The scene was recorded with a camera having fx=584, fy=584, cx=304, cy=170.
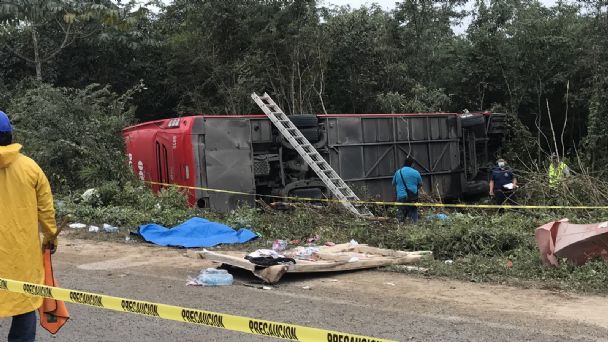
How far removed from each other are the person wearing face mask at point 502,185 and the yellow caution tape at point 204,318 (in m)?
10.6

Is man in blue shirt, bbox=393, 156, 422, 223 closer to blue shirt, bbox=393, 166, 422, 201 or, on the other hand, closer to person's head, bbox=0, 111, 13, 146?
blue shirt, bbox=393, 166, 422, 201

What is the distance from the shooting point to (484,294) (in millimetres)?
6277

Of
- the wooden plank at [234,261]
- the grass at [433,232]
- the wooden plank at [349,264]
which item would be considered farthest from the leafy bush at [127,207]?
the wooden plank at [349,264]

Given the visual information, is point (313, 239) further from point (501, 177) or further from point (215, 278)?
point (501, 177)

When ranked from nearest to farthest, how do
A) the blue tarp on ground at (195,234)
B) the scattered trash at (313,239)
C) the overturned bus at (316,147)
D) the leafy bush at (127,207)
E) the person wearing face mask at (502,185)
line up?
the blue tarp on ground at (195,234), the scattered trash at (313,239), the leafy bush at (127,207), the overturned bus at (316,147), the person wearing face mask at (502,185)

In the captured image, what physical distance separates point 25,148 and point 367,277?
10.7 meters

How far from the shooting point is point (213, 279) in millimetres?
6801

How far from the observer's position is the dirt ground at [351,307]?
4914 mm

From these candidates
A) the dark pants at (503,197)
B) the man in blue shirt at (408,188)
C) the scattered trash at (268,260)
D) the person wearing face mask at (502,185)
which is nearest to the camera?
the scattered trash at (268,260)

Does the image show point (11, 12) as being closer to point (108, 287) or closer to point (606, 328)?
point (108, 287)

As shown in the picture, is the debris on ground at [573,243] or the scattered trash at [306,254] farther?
the scattered trash at [306,254]

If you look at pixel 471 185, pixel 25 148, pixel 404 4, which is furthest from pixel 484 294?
pixel 404 4

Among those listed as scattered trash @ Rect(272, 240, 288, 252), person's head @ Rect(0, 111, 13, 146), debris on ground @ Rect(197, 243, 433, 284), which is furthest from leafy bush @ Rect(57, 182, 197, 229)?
person's head @ Rect(0, 111, 13, 146)

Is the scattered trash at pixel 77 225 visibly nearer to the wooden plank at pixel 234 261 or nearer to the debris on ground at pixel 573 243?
the wooden plank at pixel 234 261
